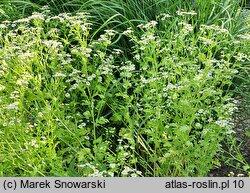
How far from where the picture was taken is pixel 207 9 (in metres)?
4.32

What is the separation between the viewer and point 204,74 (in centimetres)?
317

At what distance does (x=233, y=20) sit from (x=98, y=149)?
1.88 m

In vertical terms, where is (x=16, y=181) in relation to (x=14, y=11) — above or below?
below

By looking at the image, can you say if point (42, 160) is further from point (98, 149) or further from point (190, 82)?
point (190, 82)

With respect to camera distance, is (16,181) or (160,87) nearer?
(16,181)

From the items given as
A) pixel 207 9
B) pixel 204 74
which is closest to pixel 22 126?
pixel 204 74

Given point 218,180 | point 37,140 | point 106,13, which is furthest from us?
point 106,13

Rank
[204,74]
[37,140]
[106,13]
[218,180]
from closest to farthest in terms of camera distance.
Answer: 1. [218,180]
2. [37,140]
3. [204,74]
4. [106,13]

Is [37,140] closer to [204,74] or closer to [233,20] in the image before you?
[204,74]

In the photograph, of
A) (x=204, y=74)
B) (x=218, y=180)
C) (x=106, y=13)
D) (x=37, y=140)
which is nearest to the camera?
(x=218, y=180)

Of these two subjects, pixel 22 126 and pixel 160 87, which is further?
pixel 160 87

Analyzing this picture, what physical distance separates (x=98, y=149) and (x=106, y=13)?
1448 mm

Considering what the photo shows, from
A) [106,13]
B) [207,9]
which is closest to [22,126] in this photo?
[106,13]

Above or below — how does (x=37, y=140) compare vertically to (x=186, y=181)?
above
